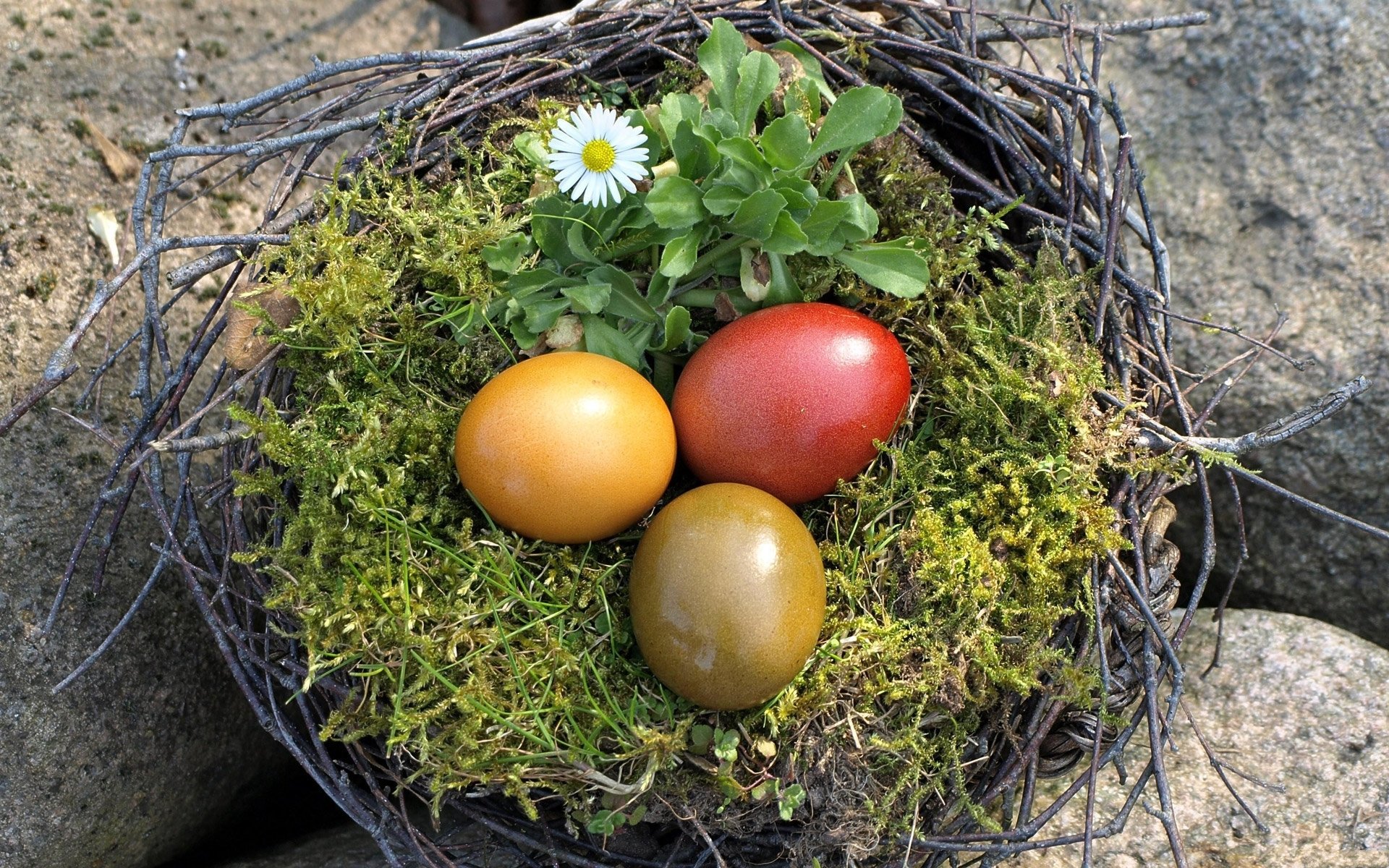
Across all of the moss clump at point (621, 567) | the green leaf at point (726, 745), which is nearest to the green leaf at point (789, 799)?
the moss clump at point (621, 567)

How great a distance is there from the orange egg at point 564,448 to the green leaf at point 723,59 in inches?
26.8

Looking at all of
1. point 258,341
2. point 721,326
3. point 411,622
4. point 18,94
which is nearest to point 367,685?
point 411,622

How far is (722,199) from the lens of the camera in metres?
2.03

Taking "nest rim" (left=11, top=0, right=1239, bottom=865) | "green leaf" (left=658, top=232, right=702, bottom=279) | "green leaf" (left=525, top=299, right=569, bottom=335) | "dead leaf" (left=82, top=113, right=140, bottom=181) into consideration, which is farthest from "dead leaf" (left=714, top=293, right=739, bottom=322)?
"dead leaf" (left=82, top=113, right=140, bottom=181)

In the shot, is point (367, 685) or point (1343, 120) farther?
point (1343, 120)

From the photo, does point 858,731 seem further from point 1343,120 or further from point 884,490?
point 1343,120

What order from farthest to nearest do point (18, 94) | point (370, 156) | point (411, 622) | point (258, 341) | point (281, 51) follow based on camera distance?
1. point (281, 51)
2. point (18, 94)
3. point (370, 156)
4. point (258, 341)
5. point (411, 622)

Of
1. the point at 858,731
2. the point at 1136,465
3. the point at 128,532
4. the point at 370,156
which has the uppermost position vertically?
the point at 370,156

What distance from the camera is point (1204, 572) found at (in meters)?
2.00

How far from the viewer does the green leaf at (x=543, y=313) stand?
6.98ft

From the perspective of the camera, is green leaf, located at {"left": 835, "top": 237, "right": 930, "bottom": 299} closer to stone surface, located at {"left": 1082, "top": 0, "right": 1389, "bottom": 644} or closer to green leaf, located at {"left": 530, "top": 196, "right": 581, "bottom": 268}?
green leaf, located at {"left": 530, "top": 196, "right": 581, "bottom": 268}

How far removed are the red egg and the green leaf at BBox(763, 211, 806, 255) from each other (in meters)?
0.13

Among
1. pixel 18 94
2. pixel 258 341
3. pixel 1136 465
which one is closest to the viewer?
pixel 1136 465

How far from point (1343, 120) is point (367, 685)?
294 cm
